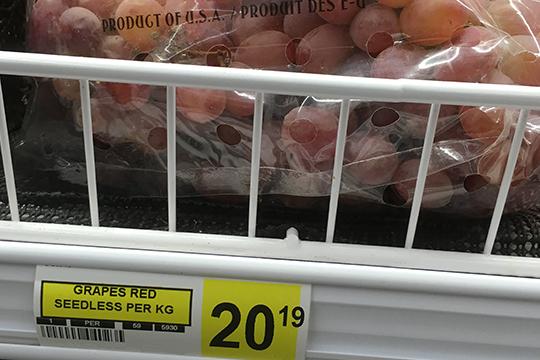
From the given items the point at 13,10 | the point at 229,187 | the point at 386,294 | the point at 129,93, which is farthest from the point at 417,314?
the point at 13,10

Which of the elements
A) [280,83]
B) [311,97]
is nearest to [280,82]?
[280,83]

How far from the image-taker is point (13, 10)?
2.45ft

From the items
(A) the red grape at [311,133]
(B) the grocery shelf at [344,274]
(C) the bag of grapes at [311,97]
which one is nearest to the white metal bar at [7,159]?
(B) the grocery shelf at [344,274]

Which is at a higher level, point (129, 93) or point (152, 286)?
point (129, 93)

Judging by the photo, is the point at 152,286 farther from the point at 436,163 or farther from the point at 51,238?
the point at 436,163

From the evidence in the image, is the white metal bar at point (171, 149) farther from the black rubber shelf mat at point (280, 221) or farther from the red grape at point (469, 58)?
the red grape at point (469, 58)

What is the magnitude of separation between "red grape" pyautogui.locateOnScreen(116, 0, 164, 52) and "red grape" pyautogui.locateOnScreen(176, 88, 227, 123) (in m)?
0.06

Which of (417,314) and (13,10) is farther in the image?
(13,10)

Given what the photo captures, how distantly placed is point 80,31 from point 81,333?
0.26 metres

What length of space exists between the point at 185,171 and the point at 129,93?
3.4 inches

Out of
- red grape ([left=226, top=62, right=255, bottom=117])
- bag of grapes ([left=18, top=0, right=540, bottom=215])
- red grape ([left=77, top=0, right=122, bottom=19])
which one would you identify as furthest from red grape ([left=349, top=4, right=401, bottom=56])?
red grape ([left=77, top=0, right=122, bottom=19])

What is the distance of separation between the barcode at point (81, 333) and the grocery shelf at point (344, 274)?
0.8 inches

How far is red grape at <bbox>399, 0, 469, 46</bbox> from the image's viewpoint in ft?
1.84

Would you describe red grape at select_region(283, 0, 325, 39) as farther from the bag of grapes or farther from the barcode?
the barcode
